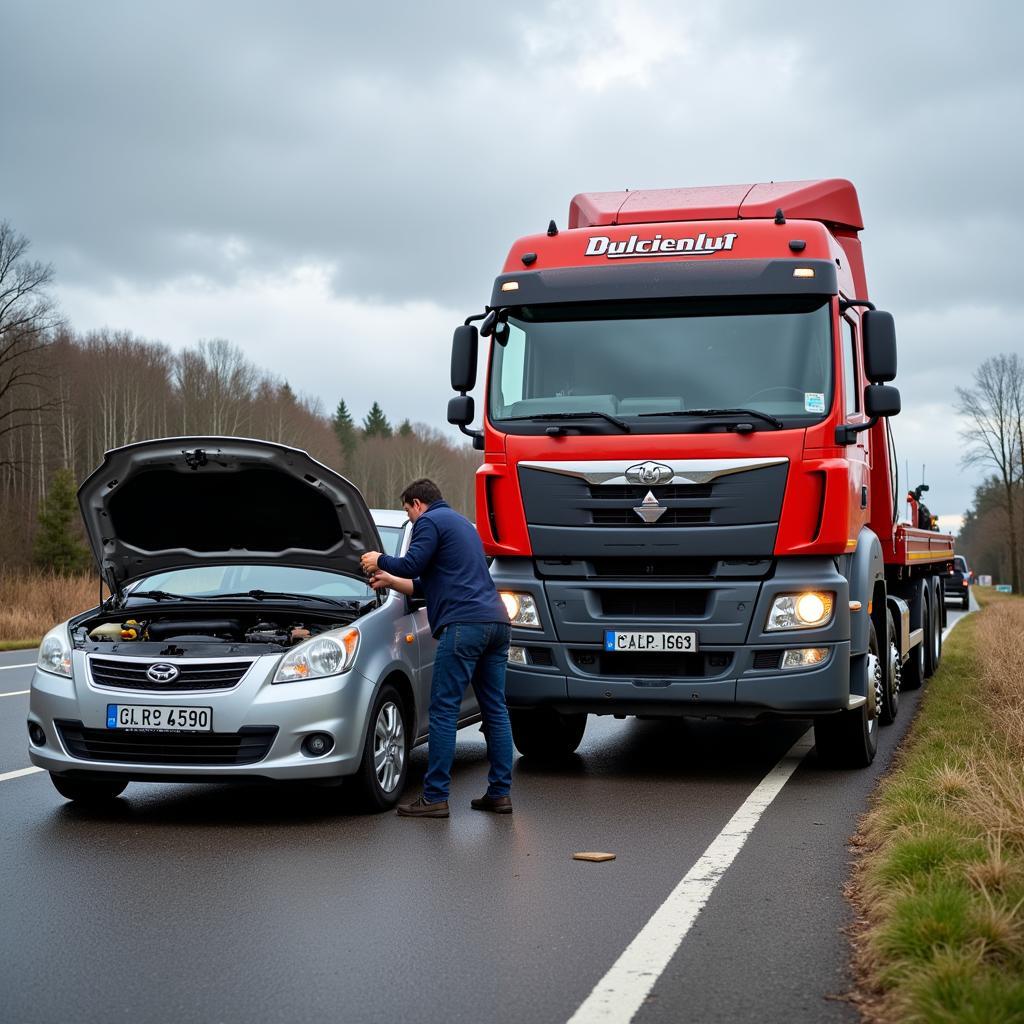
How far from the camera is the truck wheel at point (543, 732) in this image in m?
9.34

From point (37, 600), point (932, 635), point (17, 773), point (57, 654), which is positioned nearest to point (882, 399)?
point (57, 654)

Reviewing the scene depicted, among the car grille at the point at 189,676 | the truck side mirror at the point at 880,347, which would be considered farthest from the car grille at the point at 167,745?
the truck side mirror at the point at 880,347

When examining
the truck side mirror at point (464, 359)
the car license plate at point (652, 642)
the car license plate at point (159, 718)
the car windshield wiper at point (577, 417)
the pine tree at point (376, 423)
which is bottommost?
the car license plate at point (159, 718)

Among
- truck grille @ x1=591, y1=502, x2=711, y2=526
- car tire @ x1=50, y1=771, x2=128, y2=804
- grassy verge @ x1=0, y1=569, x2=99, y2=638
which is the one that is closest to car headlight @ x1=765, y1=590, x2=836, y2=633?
truck grille @ x1=591, y1=502, x2=711, y2=526

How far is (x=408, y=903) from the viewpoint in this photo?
17.8 feet

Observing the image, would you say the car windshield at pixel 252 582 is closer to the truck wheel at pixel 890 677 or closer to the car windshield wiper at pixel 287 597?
the car windshield wiper at pixel 287 597

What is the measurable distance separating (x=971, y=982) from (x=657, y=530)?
453 centimetres

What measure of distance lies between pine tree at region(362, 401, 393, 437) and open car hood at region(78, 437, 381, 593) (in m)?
143

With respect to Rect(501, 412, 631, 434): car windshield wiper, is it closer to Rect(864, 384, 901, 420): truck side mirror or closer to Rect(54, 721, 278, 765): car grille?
Rect(864, 384, 901, 420): truck side mirror

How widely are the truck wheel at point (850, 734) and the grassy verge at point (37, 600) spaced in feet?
55.6

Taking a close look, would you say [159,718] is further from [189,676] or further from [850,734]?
[850,734]

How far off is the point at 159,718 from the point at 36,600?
19769 millimetres

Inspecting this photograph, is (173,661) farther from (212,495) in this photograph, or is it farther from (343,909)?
(343,909)

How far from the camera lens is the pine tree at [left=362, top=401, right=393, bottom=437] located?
15100 centimetres
